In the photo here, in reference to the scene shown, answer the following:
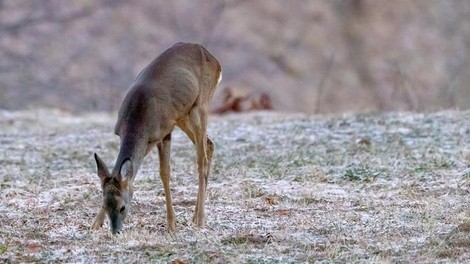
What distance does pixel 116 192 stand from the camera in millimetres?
9227

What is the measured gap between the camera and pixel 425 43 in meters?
29.7

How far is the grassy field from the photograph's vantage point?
8609 mm

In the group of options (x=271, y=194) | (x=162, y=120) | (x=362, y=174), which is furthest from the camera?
(x=362, y=174)

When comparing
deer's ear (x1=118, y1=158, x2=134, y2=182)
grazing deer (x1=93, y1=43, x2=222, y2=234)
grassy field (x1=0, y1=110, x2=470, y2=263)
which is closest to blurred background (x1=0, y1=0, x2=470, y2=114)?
grassy field (x1=0, y1=110, x2=470, y2=263)

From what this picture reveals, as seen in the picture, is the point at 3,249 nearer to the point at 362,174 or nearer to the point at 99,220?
the point at 99,220

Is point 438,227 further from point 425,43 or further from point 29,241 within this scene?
point 425,43

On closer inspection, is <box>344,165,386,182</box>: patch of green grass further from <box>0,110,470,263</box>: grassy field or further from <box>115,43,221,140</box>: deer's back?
<box>115,43,221,140</box>: deer's back

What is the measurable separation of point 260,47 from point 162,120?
18.8 metres

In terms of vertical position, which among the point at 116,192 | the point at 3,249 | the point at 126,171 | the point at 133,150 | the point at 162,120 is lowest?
the point at 3,249

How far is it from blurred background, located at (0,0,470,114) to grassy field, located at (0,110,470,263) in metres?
8.91

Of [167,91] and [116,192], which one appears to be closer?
[116,192]

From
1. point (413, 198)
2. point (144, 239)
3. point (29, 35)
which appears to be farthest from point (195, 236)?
point (29, 35)

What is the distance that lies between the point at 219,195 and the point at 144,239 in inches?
85.9

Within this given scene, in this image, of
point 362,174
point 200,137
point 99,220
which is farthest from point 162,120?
point 362,174
